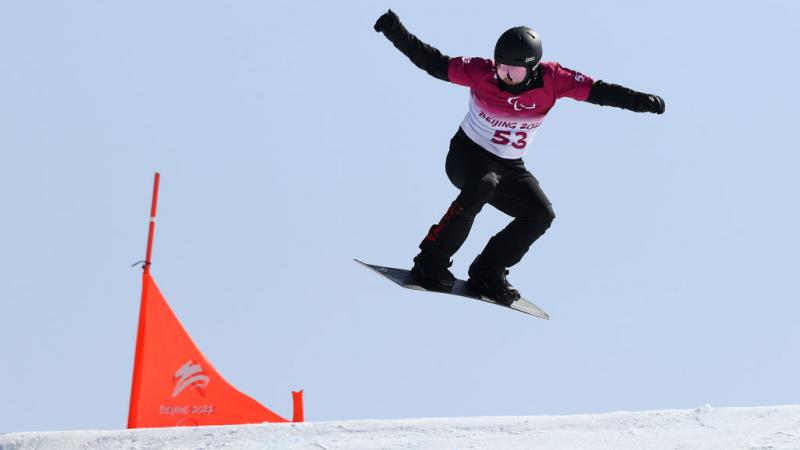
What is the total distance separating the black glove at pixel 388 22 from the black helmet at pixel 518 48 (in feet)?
2.45

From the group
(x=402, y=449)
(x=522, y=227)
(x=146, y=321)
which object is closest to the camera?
(x=402, y=449)

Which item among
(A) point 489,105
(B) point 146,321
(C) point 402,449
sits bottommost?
(C) point 402,449

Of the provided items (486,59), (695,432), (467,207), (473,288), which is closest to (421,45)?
(486,59)

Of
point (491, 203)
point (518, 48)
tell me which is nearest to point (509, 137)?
point (491, 203)

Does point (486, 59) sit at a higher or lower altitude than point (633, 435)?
higher

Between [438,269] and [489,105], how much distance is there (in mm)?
1279

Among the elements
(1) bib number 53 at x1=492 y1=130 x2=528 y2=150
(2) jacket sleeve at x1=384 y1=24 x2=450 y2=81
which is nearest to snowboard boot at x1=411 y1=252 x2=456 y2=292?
(1) bib number 53 at x1=492 y1=130 x2=528 y2=150

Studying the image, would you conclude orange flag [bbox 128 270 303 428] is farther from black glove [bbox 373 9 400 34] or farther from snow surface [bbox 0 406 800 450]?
black glove [bbox 373 9 400 34]

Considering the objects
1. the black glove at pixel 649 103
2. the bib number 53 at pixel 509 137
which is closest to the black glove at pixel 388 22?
the bib number 53 at pixel 509 137

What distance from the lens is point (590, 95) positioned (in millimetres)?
9734

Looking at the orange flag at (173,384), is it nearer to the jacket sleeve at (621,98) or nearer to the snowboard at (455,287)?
the snowboard at (455,287)

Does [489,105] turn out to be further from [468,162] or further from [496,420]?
[496,420]

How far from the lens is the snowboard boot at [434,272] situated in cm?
977

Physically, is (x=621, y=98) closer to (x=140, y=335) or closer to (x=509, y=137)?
(x=509, y=137)
